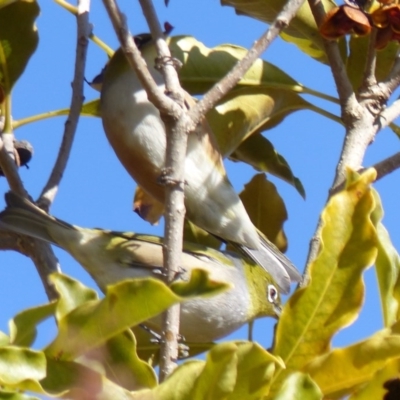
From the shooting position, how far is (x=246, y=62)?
5.75 ft

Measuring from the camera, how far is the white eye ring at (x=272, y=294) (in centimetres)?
314

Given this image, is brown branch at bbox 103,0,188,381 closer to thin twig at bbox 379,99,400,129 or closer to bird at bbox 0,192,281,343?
thin twig at bbox 379,99,400,129

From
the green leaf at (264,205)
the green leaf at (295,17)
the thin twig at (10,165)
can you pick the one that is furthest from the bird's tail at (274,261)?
the thin twig at (10,165)

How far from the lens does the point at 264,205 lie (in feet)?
9.14

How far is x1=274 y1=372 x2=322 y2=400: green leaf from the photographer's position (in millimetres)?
1104

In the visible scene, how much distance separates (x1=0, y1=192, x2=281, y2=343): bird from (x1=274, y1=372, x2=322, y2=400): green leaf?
1.29 m

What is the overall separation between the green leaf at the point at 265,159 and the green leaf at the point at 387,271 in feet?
4.46

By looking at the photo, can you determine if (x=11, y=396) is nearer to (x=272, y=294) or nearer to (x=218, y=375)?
(x=218, y=375)

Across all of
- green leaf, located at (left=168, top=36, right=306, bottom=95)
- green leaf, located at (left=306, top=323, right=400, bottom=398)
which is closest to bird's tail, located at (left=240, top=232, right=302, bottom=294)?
green leaf, located at (left=168, top=36, right=306, bottom=95)

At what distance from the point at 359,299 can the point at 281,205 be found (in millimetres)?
1425

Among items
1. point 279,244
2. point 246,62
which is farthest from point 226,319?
point 246,62

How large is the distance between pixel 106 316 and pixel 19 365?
14cm

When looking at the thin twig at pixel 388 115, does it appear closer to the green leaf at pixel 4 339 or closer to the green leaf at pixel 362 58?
the green leaf at pixel 362 58

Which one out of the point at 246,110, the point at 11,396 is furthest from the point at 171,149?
the point at 246,110
